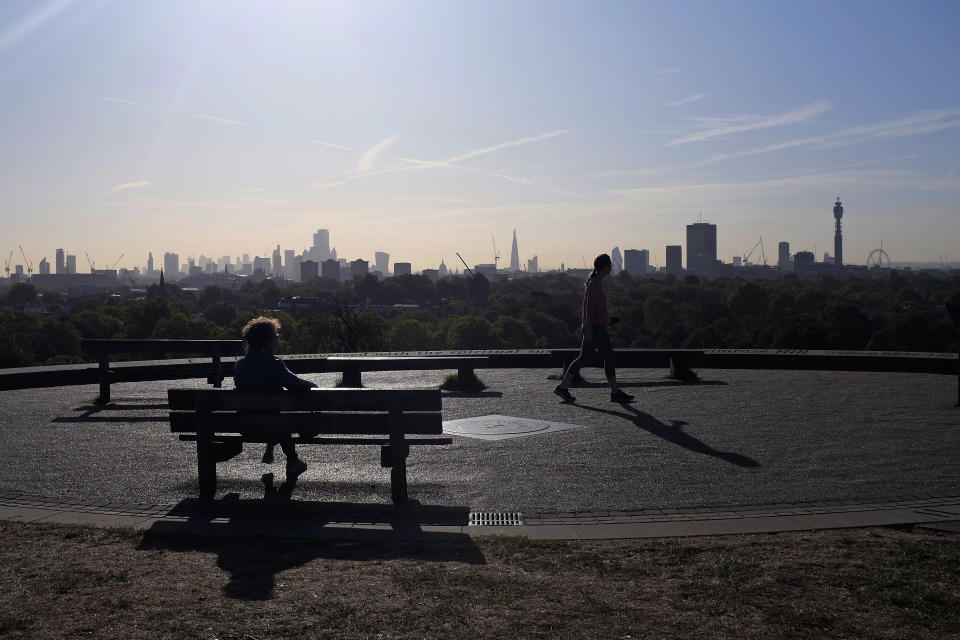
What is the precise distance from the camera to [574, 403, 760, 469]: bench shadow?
7.66m

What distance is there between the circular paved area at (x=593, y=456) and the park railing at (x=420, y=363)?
25.3 inches

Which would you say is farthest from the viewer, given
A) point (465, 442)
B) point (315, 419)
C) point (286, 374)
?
point (465, 442)

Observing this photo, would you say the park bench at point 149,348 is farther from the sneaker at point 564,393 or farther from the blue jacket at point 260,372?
the blue jacket at point 260,372

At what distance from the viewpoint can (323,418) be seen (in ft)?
20.7

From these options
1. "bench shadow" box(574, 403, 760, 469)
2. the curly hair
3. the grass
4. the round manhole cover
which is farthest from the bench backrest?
the round manhole cover

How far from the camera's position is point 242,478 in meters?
7.19

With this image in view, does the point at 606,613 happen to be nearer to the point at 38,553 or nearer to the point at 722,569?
the point at 722,569

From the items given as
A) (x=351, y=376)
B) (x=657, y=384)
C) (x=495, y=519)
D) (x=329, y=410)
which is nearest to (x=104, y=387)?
(x=351, y=376)

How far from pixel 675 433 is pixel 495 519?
3654mm

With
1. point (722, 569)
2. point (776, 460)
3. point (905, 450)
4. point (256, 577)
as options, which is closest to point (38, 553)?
point (256, 577)

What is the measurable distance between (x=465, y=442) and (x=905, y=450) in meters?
3.80

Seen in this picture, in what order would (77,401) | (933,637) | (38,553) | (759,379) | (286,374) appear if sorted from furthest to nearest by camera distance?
(759,379) → (77,401) → (286,374) → (38,553) → (933,637)

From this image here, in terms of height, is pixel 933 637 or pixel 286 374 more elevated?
pixel 286 374

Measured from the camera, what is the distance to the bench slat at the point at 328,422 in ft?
20.7
